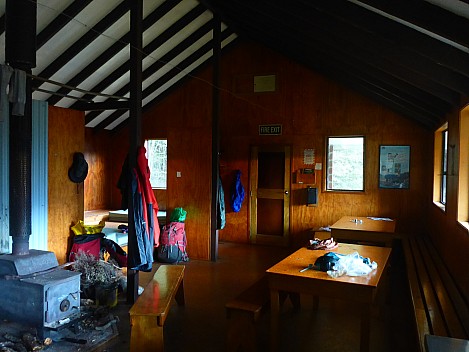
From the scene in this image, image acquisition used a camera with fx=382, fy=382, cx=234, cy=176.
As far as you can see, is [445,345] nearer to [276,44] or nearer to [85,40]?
[85,40]

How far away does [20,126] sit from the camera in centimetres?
340

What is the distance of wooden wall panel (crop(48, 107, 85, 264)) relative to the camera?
5.15m

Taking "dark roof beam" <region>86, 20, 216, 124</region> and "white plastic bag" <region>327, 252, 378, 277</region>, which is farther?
"dark roof beam" <region>86, 20, 216, 124</region>

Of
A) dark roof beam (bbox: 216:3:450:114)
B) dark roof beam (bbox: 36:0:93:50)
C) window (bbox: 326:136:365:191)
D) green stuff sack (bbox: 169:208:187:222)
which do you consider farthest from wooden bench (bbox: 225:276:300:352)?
window (bbox: 326:136:365:191)

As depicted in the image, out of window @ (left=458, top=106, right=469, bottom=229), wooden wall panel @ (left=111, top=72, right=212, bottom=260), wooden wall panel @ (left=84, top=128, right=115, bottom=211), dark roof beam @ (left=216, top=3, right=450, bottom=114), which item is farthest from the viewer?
wooden wall panel @ (left=84, top=128, right=115, bottom=211)

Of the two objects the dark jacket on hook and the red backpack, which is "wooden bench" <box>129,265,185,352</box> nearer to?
the dark jacket on hook

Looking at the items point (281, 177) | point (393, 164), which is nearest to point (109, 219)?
point (281, 177)

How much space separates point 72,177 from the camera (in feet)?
17.8

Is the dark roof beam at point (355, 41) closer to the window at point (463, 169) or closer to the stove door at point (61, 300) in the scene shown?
the window at point (463, 169)

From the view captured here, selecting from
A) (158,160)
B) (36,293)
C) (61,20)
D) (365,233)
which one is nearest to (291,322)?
(365,233)

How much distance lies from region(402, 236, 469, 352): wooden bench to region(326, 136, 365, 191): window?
7.26 feet

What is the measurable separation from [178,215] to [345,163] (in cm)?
312

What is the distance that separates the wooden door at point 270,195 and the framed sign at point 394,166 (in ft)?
5.47

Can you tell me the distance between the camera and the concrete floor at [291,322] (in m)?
3.34
